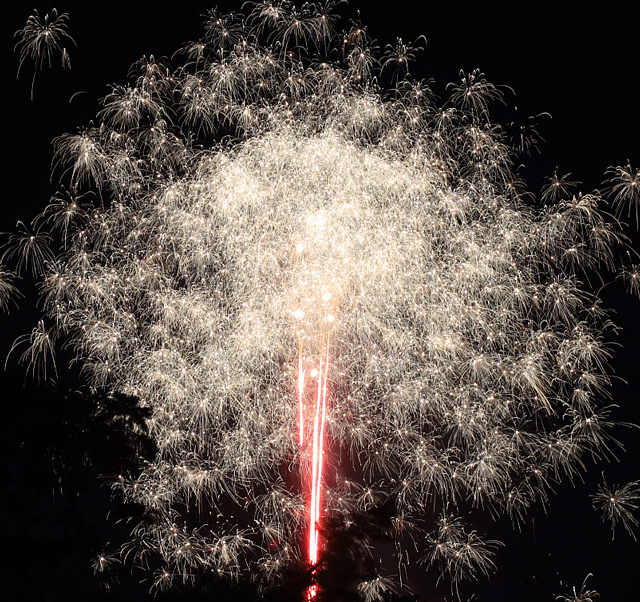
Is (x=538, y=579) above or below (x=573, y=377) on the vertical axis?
below

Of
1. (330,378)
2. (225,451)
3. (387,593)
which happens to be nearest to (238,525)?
(225,451)

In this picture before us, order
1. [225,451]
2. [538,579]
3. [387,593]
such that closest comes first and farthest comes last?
[387,593] < [225,451] < [538,579]

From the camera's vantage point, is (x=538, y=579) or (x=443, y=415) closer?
(x=443, y=415)

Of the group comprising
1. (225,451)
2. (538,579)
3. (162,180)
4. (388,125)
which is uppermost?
(388,125)

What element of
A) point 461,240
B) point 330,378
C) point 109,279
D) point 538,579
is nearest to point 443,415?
point 330,378

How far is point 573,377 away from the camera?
70.6 feet

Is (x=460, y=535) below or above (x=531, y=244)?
below

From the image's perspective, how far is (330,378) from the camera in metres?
21.9

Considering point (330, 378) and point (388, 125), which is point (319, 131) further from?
point (330, 378)

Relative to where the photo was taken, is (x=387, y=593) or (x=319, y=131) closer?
(x=387, y=593)

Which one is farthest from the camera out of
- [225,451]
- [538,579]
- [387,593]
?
[538,579]

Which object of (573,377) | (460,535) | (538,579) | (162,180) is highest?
(162,180)

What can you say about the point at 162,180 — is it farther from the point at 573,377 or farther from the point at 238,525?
the point at 573,377

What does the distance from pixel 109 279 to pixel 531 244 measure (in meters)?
10.5
